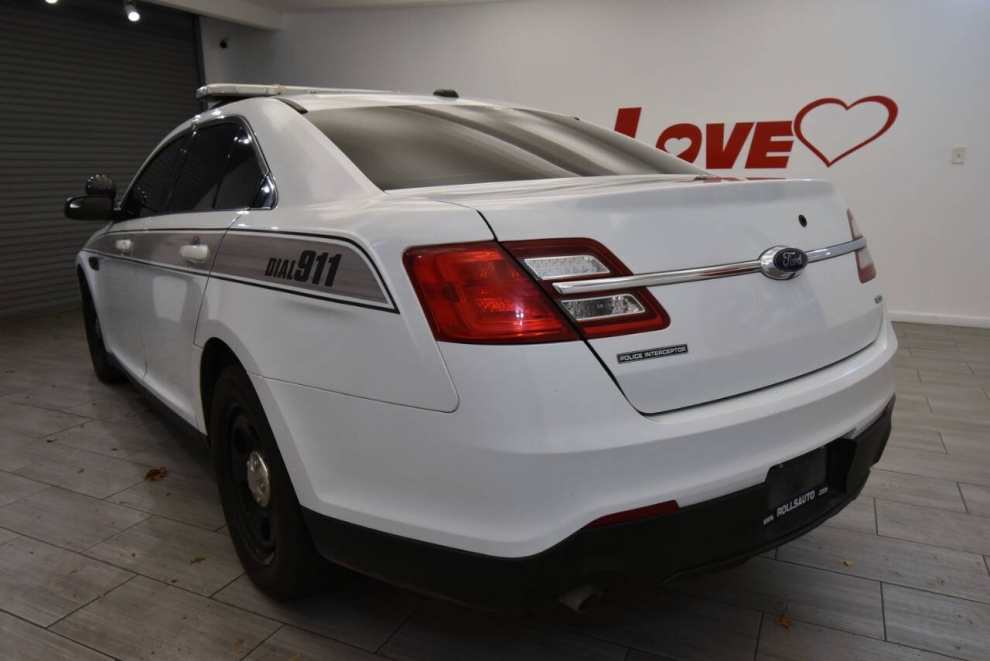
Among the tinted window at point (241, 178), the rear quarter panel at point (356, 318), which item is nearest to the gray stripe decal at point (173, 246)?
the tinted window at point (241, 178)

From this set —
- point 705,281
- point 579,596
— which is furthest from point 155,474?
point 705,281

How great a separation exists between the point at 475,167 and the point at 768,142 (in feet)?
14.9

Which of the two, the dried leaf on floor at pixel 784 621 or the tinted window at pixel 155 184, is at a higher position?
the tinted window at pixel 155 184

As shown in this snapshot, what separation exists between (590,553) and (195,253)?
1.33 metres

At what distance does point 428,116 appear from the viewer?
6.20ft

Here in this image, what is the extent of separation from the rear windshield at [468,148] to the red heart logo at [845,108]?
3.80 m

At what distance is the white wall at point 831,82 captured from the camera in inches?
193

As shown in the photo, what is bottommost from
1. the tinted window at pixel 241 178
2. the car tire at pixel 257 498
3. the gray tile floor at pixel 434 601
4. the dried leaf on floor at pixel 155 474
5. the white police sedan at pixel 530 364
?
the dried leaf on floor at pixel 155 474

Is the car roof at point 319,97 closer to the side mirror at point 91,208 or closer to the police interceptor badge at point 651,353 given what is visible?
the side mirror at point 91,208

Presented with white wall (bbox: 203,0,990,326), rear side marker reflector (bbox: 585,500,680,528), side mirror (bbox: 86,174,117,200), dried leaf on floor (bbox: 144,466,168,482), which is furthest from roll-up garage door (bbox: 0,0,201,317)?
rear side marker reflector (bbox: 585,500,680,528)

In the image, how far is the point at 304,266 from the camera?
1359mm

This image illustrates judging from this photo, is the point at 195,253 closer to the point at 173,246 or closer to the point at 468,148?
the point at 173,246

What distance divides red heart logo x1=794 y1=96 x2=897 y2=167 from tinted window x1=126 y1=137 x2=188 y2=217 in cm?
462

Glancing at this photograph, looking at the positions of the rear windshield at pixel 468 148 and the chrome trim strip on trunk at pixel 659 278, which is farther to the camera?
the rear windshield at pixel 468 148
